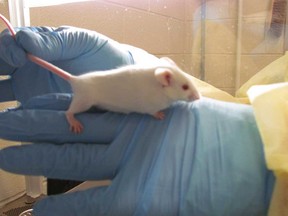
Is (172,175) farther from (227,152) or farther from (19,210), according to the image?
(19,210)

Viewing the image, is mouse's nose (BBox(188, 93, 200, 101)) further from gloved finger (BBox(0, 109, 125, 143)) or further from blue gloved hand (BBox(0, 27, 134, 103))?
blue gloved hand (BBox(0, 27, 134, 103))

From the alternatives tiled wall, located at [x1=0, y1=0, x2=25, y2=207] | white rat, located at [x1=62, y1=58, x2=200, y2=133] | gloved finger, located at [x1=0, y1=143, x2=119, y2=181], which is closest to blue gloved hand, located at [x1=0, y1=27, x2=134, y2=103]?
white rat, located at [x1=62, y1=58, x2=200, y2=133]

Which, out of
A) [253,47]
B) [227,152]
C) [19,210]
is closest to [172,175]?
[227,152]

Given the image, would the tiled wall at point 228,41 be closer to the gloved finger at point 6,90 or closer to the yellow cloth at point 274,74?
the yellow cloth at point 274,74

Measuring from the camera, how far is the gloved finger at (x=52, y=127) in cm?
63

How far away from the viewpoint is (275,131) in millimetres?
598

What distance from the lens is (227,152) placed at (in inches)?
24.0

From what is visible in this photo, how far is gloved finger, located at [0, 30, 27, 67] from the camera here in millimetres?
709

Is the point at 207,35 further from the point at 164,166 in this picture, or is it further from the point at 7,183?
the point at 164,166

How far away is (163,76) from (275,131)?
0.25 meters

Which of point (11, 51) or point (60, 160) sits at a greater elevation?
point (11, 51)

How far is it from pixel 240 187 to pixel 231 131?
12 centimetres

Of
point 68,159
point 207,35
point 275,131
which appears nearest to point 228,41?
point 207,35

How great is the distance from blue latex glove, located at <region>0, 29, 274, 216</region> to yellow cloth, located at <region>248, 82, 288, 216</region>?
2cm
